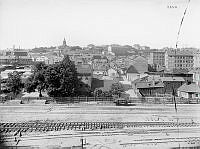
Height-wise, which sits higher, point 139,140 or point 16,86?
point 16,86

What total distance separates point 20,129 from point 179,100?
8.19 meters

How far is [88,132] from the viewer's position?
8.41 meters

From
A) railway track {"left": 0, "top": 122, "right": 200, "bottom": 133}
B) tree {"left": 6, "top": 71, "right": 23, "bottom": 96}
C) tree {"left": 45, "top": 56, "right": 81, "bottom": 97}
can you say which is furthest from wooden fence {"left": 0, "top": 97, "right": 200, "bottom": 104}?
railway track {"left": 0, "top": 122, "right": 200, "bottom": 133}

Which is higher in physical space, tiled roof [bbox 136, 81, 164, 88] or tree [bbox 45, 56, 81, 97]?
tree [bbox 45, 56, 81, 97]

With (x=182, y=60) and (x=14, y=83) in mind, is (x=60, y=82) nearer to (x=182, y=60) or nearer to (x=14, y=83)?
(x=14, y=83)

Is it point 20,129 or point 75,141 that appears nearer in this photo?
point 75,141

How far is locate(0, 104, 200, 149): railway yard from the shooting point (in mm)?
7543

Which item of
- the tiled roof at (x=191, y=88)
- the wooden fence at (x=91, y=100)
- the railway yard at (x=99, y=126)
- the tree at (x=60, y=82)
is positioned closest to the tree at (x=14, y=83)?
the wooden fence at (x=91, y=100)

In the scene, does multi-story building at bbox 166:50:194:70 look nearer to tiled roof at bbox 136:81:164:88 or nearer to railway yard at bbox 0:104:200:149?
tiled roof at bbox 136:81:164:88

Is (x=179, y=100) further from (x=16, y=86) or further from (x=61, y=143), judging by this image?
(x=16, y=86)

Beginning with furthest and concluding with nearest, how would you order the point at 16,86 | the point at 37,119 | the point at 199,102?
the point at 16,86 → the point at 199,102 → the point at 37,119

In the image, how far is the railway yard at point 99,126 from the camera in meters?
7.54

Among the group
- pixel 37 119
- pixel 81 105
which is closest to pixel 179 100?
pixel 81 105

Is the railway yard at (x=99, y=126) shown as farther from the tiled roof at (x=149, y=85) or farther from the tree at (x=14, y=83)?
the tiled roof at (x=149, y=85)
